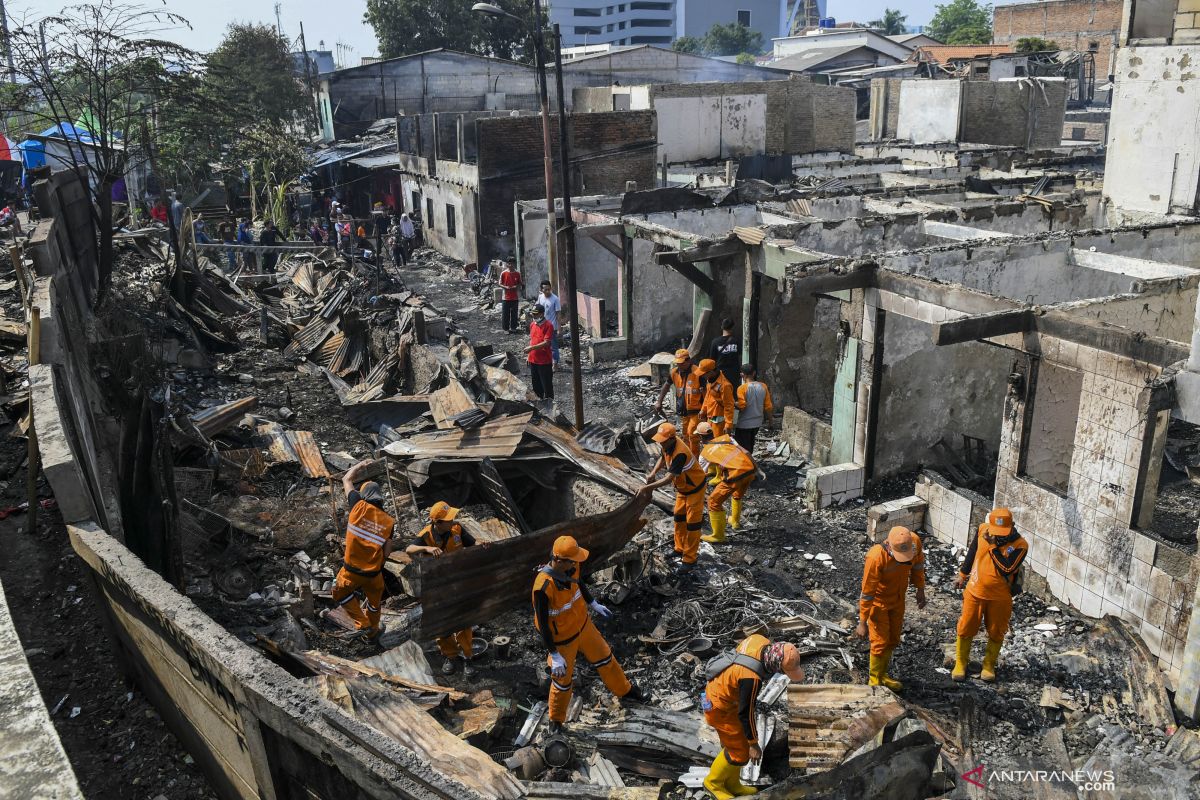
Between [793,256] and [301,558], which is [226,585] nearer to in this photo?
[301,558]

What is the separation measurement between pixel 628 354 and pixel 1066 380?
816cm

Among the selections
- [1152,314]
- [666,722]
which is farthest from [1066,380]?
[666,722]

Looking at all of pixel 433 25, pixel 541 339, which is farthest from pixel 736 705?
pixel 433 25

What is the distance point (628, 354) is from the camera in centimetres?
1616

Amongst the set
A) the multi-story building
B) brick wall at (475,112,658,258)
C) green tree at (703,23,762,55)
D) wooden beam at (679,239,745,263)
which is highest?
the multi-story building

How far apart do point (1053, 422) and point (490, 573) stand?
19.6 feet

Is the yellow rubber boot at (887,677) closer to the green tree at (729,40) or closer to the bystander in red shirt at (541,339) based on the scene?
the bystander in red shirt at (541,339)

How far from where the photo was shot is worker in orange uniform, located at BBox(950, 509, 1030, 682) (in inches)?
264

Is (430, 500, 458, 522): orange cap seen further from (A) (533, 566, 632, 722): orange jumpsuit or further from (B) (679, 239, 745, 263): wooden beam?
(B) (679, 239, 745, 263): wooden beam

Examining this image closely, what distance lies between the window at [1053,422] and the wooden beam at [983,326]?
0.69 meters

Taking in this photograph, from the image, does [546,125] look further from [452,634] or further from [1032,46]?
[1032,46]

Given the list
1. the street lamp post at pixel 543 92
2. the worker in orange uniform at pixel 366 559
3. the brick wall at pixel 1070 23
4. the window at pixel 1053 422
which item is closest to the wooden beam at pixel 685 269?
the street lamp post at pixel 543 92

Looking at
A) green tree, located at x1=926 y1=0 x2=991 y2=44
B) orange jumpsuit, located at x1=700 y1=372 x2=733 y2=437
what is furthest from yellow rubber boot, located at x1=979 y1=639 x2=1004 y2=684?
green tree, located at x1=926 y1=0 x2=991 y2=44

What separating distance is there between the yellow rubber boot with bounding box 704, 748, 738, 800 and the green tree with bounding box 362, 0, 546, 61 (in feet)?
144
